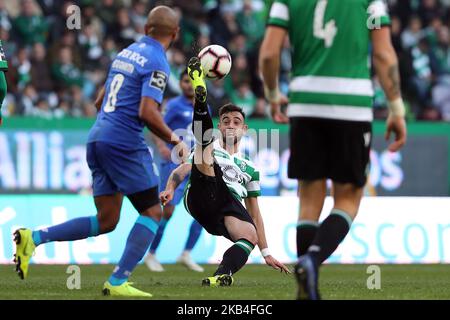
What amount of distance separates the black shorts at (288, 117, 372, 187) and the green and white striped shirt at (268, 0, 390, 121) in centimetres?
7

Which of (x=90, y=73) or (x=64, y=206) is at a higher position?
(x=90, y=73)

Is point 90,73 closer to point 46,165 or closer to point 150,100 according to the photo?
point 46,165

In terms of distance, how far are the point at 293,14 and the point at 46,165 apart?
10.0m

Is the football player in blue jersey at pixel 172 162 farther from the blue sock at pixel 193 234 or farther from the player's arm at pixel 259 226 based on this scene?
the player's arm at pixel 259 226

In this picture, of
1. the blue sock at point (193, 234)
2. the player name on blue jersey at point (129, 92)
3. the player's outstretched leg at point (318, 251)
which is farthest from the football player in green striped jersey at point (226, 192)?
the blue sock at point (193, 234)

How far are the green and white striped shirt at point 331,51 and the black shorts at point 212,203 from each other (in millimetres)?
2894

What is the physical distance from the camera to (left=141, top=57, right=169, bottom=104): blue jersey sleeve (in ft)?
28.0

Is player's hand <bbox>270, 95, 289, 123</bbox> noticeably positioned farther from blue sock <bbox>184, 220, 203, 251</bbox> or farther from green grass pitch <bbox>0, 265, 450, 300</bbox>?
blue sock <bbox>184, 220, 203, 251</bbox>

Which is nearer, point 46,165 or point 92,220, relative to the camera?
point 92,220

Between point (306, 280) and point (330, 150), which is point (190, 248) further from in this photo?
point (306, 280)

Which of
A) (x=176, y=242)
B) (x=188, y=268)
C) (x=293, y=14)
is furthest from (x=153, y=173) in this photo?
(x=176, y=242)

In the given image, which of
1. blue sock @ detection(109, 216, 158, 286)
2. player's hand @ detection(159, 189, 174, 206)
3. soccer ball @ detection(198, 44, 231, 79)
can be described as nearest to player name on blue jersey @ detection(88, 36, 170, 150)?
player's hand @ detection(159, 189, 174, 206)

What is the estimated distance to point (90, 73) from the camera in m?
19.4
